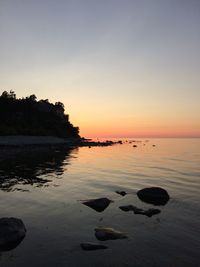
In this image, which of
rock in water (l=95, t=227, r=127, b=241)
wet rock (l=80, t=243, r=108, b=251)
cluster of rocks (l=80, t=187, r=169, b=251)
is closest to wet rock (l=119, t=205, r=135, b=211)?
cluster of rocks (l=80, t=187, r=169, b=251)

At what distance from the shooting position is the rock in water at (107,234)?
14593 millimetres

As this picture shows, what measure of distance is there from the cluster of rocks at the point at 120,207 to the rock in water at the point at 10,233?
130 inches

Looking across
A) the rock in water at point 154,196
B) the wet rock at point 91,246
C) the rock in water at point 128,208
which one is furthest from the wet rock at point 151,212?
the wet rock at point 91,246

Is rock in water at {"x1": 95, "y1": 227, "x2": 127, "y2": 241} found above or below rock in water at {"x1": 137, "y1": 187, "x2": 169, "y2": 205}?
below

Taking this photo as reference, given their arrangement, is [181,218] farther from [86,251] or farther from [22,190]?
[22,190]

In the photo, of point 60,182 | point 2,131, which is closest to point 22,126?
point 2,131

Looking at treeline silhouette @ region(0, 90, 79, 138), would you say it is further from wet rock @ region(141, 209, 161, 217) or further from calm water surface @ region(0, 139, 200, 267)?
wet rock @ region(141, 209, 161, 217)

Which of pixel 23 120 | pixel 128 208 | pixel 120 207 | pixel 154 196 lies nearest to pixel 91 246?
pixel 128 208

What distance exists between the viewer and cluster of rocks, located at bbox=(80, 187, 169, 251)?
14395 mm

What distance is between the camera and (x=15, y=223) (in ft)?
48.4

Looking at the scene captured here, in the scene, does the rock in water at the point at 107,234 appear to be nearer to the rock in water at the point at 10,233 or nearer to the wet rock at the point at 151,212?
the rock in water at the point at 10,233

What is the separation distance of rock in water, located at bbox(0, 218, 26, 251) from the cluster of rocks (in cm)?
329

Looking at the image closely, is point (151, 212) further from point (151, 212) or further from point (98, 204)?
point (98, 204)

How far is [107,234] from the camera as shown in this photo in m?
14.8
